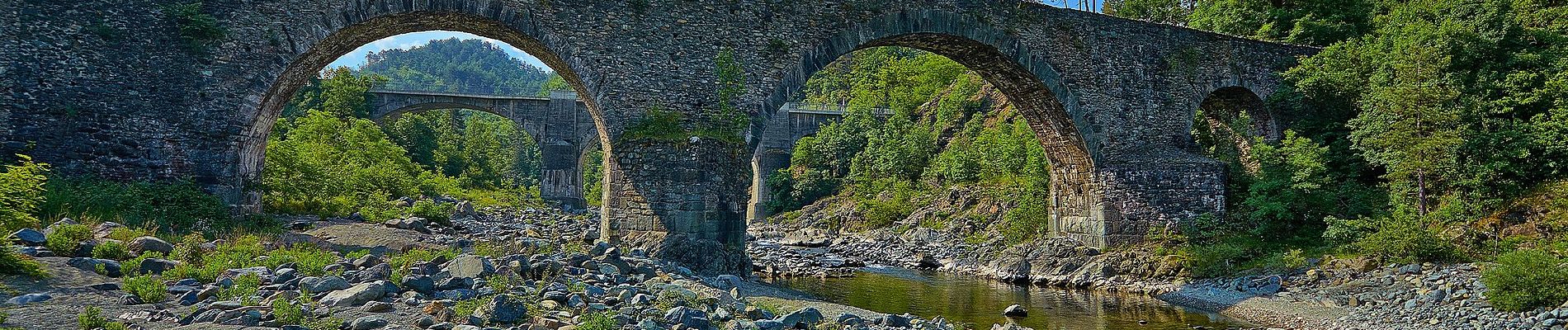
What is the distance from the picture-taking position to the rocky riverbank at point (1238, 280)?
1090 cm

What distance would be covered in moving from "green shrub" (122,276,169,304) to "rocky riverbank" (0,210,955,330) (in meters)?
0.05

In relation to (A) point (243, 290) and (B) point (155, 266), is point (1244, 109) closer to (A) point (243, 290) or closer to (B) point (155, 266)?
(A) point (243, 290)

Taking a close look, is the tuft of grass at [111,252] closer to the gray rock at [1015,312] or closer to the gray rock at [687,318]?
the gray rock at [687,318]

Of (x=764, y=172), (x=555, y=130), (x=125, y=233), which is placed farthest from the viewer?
(x=764, y=172)

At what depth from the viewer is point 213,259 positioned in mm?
8500

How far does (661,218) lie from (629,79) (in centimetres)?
200

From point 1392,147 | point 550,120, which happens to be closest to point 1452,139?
point 1392,147

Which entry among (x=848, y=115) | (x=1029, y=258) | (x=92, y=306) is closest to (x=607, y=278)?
(x=92, y=306)

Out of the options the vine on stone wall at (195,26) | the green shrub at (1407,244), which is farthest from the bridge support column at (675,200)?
the green shrub at (1407,244)

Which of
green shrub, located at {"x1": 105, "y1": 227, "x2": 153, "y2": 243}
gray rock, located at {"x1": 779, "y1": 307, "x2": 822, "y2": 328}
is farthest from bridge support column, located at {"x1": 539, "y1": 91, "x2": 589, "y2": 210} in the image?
gray rock, located at {"x1": 779, "y1": 307, "x2": 822, "y2": 328}

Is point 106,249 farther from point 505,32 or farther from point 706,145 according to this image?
point 706,145

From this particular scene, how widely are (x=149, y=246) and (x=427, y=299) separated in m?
3.39

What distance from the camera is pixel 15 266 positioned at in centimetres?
723

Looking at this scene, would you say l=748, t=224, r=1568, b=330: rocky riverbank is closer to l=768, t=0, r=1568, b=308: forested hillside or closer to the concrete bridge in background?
l=768, t=0, r=1568, b=308: forested hillside
